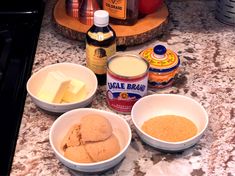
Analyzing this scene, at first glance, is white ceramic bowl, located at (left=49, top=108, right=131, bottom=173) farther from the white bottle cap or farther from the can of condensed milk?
the white bottle cap

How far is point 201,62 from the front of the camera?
3.38ft

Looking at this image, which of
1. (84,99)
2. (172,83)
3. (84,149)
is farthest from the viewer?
(172,83)

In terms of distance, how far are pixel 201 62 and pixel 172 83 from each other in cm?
12

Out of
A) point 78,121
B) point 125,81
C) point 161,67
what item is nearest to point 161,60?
point 161,67

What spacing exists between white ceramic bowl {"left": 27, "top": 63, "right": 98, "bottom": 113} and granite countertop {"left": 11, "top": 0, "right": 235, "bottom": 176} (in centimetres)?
3

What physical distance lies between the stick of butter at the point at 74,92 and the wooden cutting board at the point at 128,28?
7.7 inches

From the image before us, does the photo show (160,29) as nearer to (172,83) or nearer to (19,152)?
(172,83)

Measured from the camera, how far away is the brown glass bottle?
3.39 ft

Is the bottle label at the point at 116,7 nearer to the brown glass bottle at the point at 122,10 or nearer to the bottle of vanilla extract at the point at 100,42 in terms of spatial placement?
the brown glass bottle at the point at 122,10

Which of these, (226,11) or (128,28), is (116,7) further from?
(226,11)

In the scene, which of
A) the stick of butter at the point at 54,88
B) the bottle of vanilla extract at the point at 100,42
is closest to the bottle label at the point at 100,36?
the bottle of vanilla extract at the point at 100,42

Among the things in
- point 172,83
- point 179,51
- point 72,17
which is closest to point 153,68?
point 172,83

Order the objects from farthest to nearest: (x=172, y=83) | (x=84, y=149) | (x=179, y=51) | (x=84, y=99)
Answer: (x=179, y=51) → (x=172, y=83) → (x=84, y=99) → (x=84, y=149)

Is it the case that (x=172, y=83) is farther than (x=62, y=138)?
Yes
